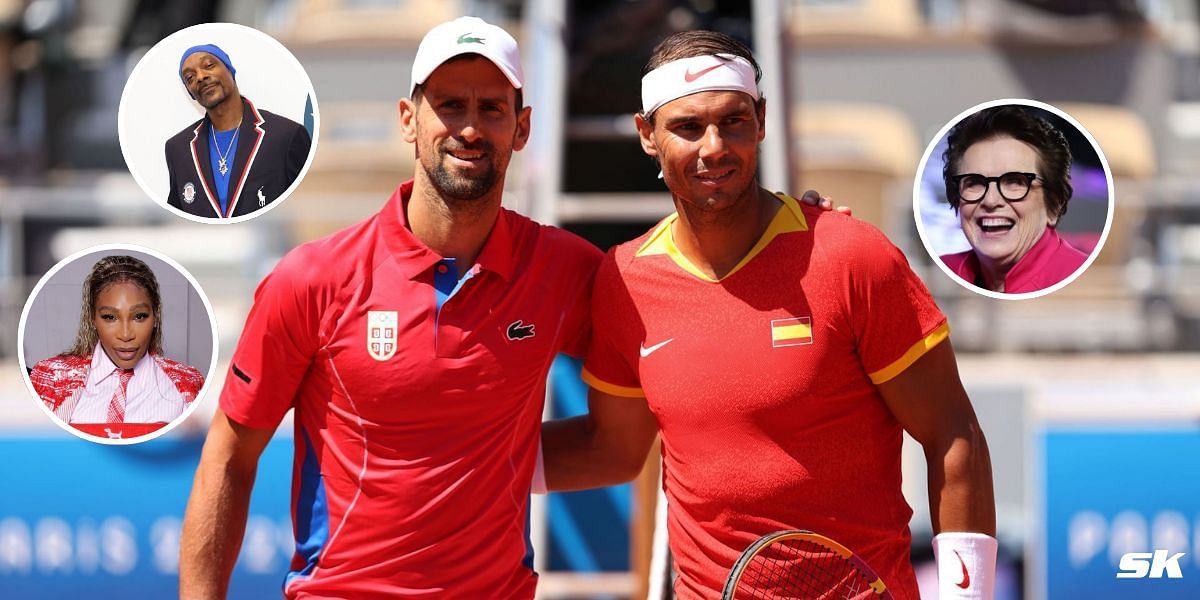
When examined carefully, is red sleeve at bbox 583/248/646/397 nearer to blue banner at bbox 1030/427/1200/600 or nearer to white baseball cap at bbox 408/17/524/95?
white baseball cap at bbox 408/17/524/95

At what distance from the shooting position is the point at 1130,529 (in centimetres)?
605

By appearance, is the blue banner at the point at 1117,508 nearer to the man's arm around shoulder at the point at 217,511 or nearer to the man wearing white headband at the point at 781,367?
the man wearing white headband at the point at 781,367

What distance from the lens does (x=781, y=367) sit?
2871 mm

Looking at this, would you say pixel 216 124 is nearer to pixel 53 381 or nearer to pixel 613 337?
pixel 53 381

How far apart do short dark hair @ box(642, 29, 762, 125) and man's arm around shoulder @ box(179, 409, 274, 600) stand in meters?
1.11

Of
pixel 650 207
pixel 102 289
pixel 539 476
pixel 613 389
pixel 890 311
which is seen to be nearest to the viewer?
pixel 890 311

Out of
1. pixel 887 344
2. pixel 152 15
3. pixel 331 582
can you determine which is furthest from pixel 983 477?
pixel 152 15

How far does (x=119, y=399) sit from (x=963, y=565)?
201 centimetres

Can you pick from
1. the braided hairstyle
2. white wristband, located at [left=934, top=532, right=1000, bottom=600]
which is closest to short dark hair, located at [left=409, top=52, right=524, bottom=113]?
the braided hairstyle

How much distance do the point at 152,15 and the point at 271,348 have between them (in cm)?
969

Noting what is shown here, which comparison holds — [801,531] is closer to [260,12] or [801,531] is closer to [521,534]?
[521,534]

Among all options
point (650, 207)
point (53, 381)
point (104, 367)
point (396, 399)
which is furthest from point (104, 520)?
point (396, 399)

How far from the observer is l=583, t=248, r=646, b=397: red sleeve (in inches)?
120

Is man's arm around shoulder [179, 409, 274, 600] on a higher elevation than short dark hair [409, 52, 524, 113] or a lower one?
lower
